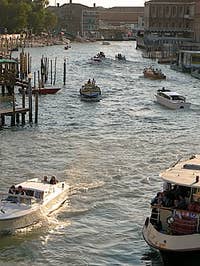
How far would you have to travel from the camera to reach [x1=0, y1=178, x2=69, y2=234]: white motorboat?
2211 centimetres

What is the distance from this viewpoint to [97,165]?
3155cm

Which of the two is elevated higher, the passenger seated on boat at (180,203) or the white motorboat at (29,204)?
the passenger seated on boat at (180,203)

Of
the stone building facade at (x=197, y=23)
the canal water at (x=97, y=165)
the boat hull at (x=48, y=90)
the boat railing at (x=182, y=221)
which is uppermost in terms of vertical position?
the stone building facade at (x=197, y=23)

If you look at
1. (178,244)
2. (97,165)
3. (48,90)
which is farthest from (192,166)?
(48,90)

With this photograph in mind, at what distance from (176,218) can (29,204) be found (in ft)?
20.1

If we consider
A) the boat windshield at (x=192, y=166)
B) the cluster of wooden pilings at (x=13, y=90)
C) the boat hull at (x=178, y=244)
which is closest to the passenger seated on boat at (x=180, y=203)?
the boat hull at (x=178, y=244)

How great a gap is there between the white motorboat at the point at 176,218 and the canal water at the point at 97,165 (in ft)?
4.91

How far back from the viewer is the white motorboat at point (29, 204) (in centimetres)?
2211

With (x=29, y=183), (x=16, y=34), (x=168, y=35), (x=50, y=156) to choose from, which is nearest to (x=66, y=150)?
(x=50, y=156)

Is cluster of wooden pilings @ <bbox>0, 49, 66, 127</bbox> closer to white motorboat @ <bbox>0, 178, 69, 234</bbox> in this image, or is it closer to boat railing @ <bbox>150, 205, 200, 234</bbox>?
white motorboat @ <bbox>0, 178, 69, 234</bbox>

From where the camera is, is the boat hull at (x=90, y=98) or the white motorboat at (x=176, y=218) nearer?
the white motorboat at (x=176, y=218)

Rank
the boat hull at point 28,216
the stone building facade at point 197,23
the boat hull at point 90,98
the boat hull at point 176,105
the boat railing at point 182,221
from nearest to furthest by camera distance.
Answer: the boat railing at point 182,221 → the boat hull at point 28,216 → the boat hull at point 176,105 → the boat hull at point 90,98 → the stone building facade at point 197,23

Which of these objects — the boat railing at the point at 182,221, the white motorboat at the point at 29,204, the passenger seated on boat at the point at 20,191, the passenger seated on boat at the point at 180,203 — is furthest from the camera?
the passenger seated on boat at the point at 20,191

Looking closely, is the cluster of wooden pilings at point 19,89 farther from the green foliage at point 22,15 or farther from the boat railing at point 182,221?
the green foliage at point 22,15
